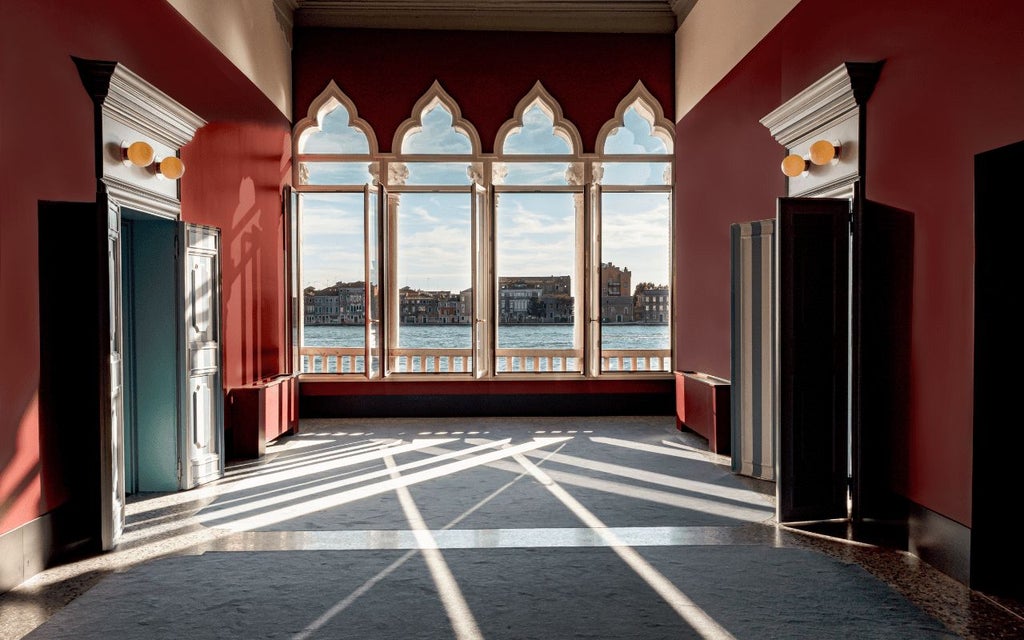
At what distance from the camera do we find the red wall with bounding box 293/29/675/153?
7.85m

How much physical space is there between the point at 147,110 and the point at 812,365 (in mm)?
4171

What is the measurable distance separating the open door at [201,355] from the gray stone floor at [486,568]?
23 centimetres

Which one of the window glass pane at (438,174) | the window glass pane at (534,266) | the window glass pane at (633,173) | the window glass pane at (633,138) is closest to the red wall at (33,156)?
the window glass pane at (438,174)

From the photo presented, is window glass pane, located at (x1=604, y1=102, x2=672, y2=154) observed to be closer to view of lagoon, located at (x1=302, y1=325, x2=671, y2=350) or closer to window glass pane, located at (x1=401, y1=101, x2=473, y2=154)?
window glass pane, located at (x1=401, y1=101, x2=473, y2=154)

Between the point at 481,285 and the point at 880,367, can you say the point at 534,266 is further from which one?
the point at 880,367

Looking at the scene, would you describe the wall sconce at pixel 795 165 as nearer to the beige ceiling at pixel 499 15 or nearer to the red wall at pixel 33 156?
the beige ceiling at pixel 499 15

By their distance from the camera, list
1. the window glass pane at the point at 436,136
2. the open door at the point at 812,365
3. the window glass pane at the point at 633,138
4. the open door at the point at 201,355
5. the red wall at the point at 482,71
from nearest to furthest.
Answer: the open door at the point at 812,365
the open door at the point at 201,355
the red wall at the point at 482,71
the window glass pane at the point at 436,136
the window glass pane at the point at 633,138

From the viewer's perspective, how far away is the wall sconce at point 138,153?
4.12 metres

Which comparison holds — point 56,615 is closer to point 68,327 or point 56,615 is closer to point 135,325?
point 68,327

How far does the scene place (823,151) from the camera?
13.9 ft

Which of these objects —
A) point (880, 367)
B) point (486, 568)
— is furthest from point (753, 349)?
point (486, 568)

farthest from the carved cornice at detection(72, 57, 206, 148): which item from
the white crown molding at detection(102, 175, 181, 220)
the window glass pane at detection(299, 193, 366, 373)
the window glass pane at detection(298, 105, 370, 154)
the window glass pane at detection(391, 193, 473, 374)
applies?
the window glass pane at detection(391, 193, 473, 374)

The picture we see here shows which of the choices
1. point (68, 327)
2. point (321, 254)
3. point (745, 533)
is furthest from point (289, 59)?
point (321, 254)

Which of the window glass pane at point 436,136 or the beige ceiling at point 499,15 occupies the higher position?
the window glass pane at point 436,136
